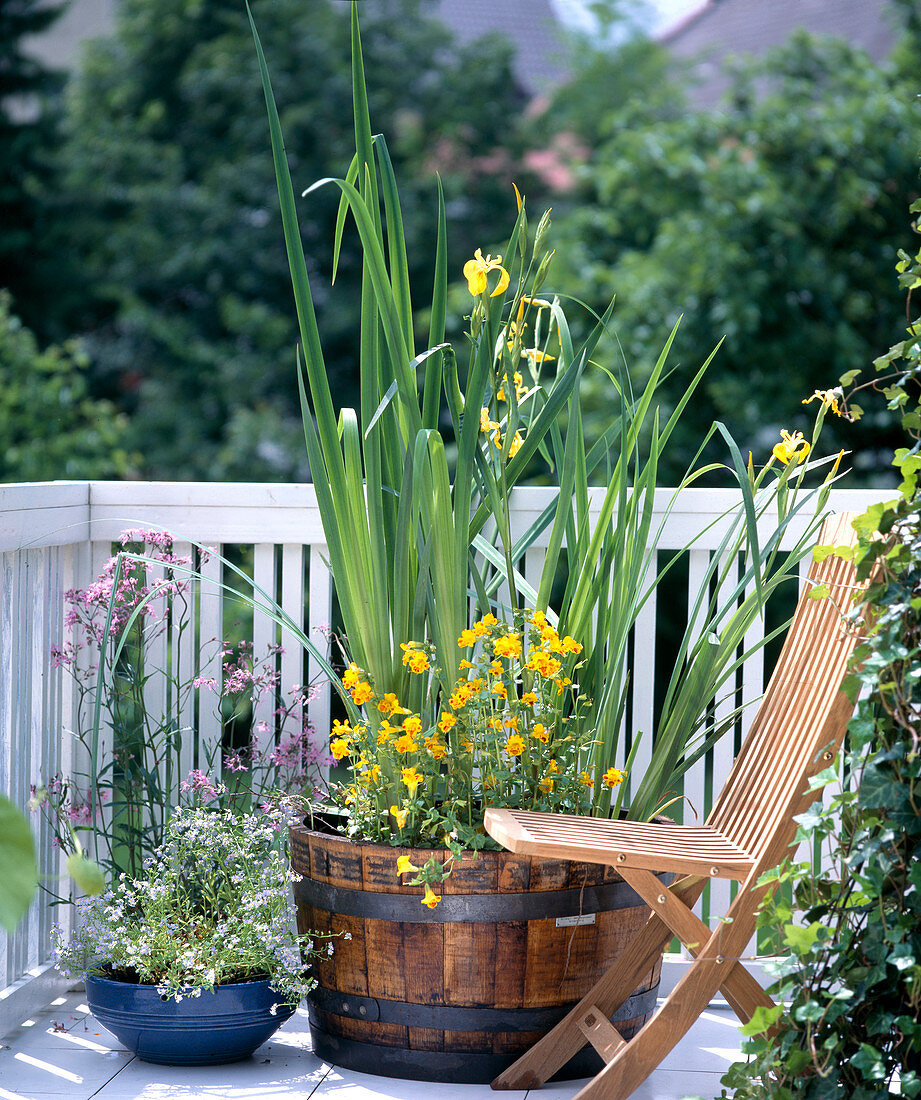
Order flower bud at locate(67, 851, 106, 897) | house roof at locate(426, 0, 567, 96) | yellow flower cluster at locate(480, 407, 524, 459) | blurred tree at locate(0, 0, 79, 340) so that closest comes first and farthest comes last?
flower bud at locate(67, 851, 106, 897) < yellow flower cluster at locate(480, 407, 524, 459) < blurred tree at locate(0, 0, 79, 340) < house roof at locate(426, 0, 567, 96)

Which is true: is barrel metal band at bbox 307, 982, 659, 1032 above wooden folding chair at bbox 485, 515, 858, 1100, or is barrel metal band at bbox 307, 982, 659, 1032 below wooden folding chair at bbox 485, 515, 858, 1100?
below

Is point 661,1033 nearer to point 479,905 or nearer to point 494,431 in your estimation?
point 479,905

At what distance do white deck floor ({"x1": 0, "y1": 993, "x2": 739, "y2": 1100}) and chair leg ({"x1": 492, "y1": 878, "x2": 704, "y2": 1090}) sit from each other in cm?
4

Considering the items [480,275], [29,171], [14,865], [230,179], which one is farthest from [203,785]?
[29,171]

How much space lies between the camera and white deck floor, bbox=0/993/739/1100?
6.73 ft

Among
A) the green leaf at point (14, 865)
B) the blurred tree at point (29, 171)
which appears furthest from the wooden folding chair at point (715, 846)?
the blurred tree at point (29, 171)

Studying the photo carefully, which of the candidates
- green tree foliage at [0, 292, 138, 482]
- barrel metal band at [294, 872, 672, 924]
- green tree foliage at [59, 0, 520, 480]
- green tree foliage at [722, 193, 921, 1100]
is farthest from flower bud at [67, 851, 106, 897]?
green tree foliage at [59, 0, 520, 480]

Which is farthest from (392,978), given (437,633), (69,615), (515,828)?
(69,615)

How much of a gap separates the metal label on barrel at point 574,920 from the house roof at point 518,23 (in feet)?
27.9

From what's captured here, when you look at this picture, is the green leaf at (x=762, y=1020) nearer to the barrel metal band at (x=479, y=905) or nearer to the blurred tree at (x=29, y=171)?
the barrel metal band at (x=479, y=905)

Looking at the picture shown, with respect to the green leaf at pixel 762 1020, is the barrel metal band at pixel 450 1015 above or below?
below

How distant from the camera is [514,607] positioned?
2.07m

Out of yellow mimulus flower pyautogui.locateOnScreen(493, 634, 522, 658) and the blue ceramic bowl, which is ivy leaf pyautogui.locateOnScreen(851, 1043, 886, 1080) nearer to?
yellow mimulus flower pyautogui.locateOnScreen(493, 634, 522, 658)

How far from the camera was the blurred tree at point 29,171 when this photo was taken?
28.6 feet
